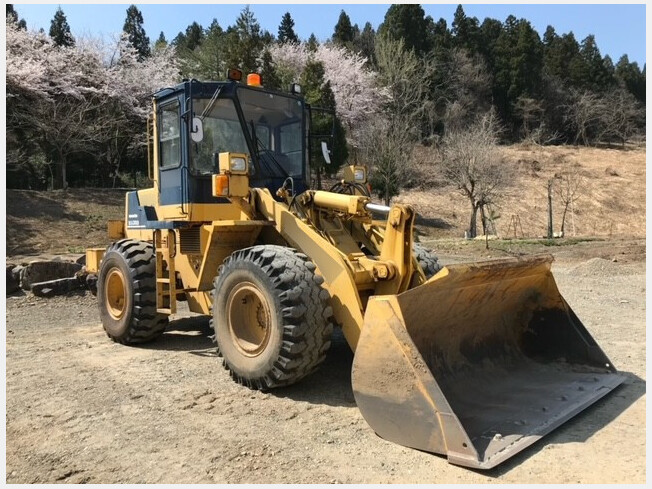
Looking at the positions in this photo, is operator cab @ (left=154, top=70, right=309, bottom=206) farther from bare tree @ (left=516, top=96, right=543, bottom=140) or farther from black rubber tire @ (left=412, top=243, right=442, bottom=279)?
bare tree @ (left=516, top=96, right=543, bottom=140)

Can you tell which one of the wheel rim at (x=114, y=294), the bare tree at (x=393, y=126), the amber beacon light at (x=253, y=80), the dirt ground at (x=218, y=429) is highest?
the bare tree at (x=393, y=126)

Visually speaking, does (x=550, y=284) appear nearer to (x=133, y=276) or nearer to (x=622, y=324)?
(x=622, y=324)

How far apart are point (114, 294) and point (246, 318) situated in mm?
2712

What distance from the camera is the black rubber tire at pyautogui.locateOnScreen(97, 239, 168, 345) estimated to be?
656 cm

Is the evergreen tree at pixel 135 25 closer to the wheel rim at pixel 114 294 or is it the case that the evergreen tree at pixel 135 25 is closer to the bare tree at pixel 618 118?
the bare tree at pixel 618 118

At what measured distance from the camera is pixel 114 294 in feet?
23.6

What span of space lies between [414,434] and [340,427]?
0.66 metres

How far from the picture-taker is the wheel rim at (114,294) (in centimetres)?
712

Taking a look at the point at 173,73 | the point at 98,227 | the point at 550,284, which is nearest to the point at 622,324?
the point at 550,284

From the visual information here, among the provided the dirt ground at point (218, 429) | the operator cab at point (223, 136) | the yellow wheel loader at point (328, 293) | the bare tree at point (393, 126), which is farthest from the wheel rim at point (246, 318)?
the bare tree at point (393, 126)

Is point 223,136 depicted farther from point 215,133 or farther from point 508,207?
point 508,207

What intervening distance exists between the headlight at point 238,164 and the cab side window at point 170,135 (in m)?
1.06

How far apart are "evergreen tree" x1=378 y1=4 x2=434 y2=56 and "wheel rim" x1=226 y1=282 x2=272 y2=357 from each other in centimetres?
4737

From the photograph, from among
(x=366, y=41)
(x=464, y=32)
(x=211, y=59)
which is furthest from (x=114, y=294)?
(x=464, y=32)
